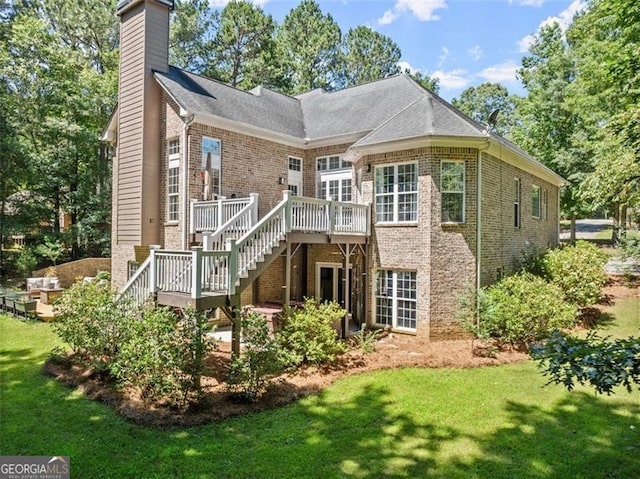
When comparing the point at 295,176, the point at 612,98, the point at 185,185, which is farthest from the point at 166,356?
the point at 612,98

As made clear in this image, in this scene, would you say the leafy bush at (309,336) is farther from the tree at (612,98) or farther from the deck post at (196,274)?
the tree at (612,98)

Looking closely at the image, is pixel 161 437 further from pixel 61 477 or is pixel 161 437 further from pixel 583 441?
pixel 583 441

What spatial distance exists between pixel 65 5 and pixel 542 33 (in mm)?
34575

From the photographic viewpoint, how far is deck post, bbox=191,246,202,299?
305 inches

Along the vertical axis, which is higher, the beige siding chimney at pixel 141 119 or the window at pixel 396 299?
the beige siding chimney at pixel 141 119

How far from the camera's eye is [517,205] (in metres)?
14.9

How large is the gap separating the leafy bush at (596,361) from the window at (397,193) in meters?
8.49

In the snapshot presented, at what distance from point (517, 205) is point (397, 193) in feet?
18.7

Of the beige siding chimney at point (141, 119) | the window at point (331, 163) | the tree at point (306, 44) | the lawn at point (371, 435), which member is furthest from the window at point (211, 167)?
the tree at point (306, 44)

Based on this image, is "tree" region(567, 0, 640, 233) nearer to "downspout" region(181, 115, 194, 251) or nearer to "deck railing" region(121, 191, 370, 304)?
"deck railing" region(121, 191, 370, 304)

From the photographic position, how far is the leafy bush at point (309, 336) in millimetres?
9188

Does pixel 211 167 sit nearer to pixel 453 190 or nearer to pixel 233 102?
pixel 233 102

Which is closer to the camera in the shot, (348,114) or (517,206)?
(517,206)

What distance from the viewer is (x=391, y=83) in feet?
55.6
